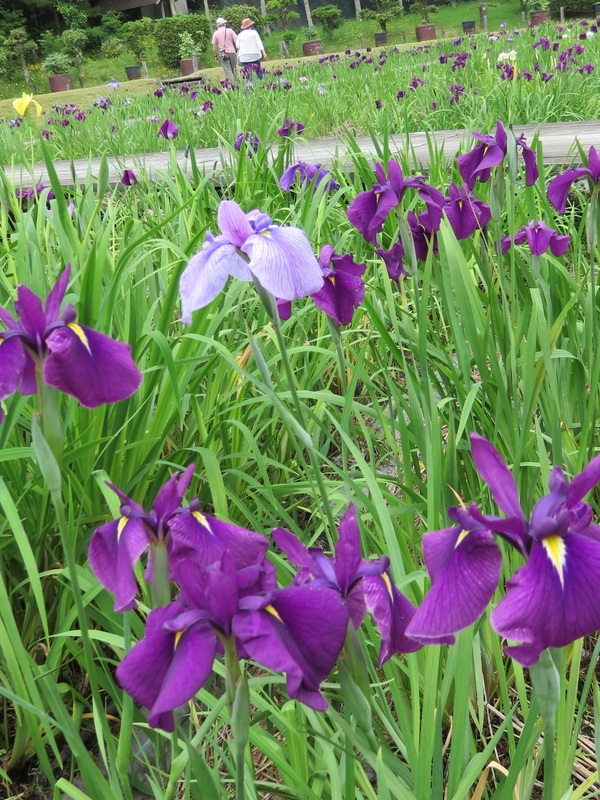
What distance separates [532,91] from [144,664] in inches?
228

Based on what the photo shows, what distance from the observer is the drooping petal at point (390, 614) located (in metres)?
0.69

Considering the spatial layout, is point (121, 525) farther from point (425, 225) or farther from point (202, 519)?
point (425, 225)

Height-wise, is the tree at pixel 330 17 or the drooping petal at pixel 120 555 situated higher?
the tree at pixel 330 17

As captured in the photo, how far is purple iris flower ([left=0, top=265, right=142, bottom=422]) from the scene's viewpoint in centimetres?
75

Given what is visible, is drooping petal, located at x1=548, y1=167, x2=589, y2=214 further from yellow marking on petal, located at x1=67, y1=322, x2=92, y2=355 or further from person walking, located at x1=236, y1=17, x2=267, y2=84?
person walking, located at x1=236, y1=17, x2=267, y2=84

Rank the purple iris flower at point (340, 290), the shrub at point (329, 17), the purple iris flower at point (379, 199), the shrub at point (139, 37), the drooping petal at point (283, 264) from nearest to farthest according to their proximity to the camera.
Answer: the drooping petal at point (283, 264)
the purple iris flower at point (340, 290)
the purple iris flower at point (379, 199)
the shrub at point (139, 37)
the shrub at point (329, 17)

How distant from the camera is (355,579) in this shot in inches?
Result: 25.4

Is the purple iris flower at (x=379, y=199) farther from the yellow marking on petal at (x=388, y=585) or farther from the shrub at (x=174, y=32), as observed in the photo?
the shrub at (x=174, y=32)

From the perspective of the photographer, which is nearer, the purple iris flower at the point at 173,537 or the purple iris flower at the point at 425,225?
the purple iris flower at the point at 173,537

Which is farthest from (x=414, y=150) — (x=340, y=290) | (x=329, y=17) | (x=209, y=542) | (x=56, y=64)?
(x=329, y=17)

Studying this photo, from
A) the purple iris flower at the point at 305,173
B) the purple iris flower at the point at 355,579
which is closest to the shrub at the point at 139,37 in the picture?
the purple iris flower at the point at 305,173

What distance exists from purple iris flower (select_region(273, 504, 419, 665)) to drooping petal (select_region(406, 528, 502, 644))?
0.09m

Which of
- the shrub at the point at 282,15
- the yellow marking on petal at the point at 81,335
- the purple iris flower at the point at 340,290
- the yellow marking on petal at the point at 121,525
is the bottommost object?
the yellow marking on petal at the point at 121,525

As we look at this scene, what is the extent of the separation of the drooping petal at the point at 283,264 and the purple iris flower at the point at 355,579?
353 mm
